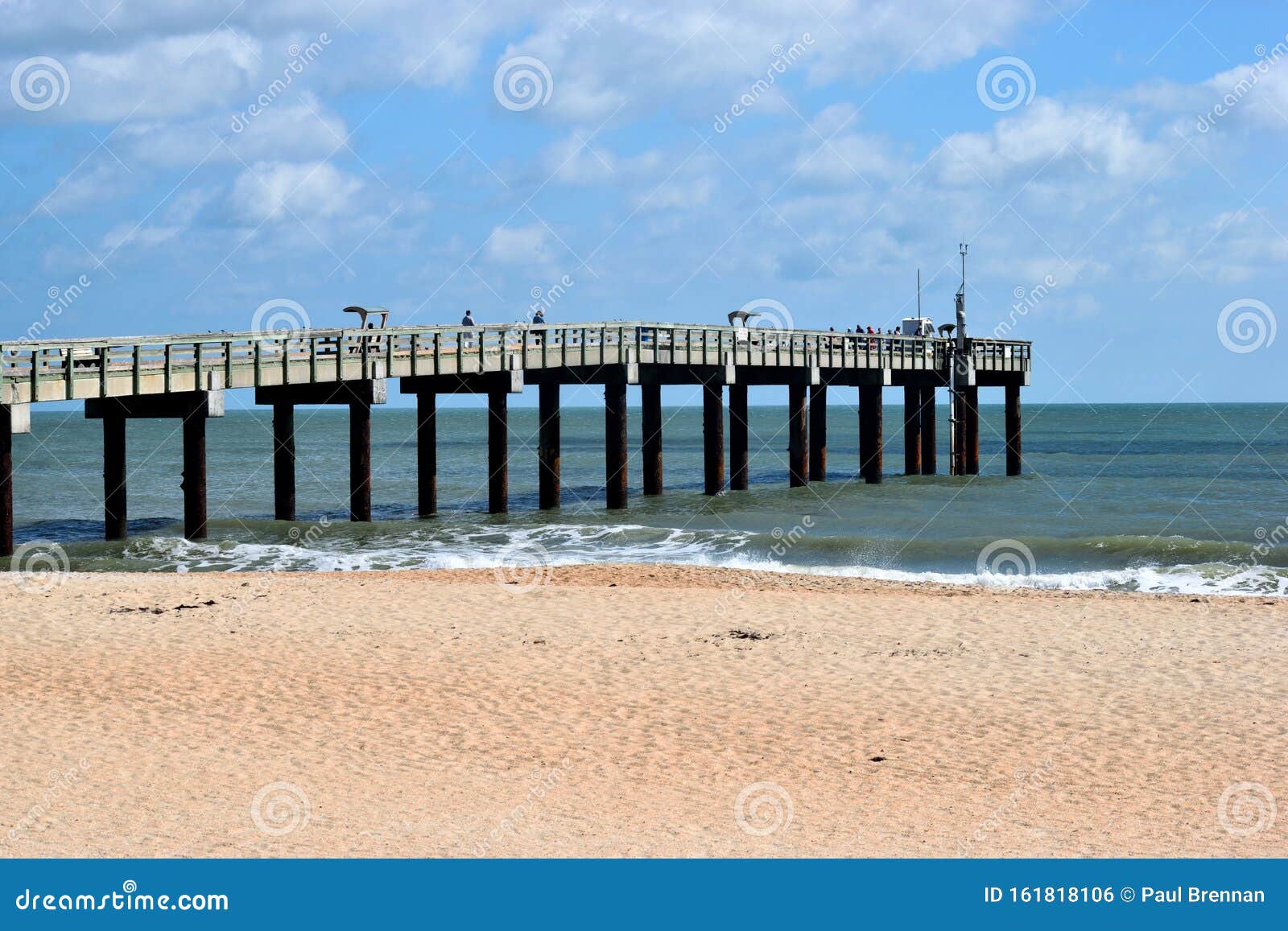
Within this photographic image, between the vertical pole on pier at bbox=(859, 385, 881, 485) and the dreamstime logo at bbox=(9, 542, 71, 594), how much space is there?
24.0 m

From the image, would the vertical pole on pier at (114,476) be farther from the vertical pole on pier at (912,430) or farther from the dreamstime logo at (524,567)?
the vertical pole on pier at (912,430)

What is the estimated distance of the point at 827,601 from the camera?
62.3 feet

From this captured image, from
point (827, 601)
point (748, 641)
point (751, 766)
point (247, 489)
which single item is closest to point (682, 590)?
point (827, 601)

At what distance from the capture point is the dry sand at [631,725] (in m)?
9.16

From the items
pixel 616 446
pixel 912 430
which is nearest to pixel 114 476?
pixel 616 446

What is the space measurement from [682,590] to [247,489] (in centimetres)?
3305

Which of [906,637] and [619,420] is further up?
[619,420]

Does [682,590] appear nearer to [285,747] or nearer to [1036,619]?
[1036,619]

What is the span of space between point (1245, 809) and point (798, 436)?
101ft
